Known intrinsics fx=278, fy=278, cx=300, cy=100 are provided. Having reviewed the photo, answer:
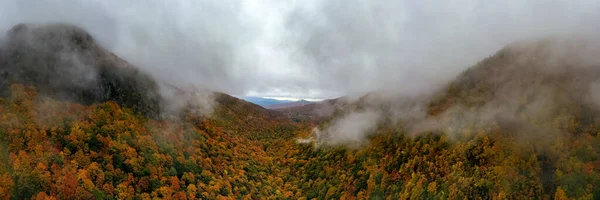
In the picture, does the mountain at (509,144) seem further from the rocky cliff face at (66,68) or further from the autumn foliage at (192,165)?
the rocky cliff face at (66,68)

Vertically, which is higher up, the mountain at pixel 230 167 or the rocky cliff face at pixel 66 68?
the rocky cliff face at pixel 66 68

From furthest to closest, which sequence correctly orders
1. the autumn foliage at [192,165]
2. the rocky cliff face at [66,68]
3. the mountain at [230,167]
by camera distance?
the rocky cliff face at [66,68] < the mountain at [230,167] < the autumn foliage at [192,165]

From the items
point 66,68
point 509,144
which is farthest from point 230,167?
point 509,144

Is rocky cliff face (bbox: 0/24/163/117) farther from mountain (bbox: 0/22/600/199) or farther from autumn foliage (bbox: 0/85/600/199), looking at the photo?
autumn foliage (bbox: 0/85/600/199)

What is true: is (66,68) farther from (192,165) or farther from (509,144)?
(509,144)

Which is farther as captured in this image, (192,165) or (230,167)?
(230,167)

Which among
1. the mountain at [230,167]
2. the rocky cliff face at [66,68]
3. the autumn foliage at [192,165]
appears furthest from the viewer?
the rocky cliff face at [66,68]

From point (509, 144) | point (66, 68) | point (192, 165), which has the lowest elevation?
point (192, 165)

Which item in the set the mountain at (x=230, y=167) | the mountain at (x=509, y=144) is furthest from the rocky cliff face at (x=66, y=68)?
the mountain at (x=509, y=144)

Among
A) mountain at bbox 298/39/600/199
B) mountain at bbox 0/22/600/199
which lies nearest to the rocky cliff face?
mountain at bbox 0/22/600/199
